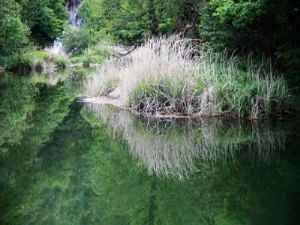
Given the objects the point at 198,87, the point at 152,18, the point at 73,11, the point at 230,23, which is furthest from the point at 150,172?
the point at 73,11

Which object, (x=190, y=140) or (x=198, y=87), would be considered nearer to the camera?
(x=190, y=140)

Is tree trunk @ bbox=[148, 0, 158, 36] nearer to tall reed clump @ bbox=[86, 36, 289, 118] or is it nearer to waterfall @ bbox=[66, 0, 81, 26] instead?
tall reed clump @ bbox=[86, 36, 289, 118]

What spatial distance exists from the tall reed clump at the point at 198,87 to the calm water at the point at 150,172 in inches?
26.0

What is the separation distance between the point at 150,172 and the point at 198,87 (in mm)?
4837

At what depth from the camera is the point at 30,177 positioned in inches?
209

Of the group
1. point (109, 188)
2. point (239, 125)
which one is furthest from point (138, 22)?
point (109, 188)

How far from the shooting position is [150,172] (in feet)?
17.9

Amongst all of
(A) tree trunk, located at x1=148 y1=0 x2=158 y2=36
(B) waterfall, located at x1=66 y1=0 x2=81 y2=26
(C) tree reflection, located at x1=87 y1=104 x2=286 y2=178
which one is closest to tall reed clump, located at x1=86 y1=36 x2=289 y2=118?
(C) tree reflection, located at x1=87 y1=104 x2=286 y2=178

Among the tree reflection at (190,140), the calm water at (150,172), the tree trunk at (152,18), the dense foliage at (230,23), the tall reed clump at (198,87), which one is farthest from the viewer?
the tree trunk at (152,18)

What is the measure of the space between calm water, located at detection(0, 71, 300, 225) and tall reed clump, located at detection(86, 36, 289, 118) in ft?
2.17

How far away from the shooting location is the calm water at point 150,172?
407cm

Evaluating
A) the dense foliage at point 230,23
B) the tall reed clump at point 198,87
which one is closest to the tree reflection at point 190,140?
the tall reed clump at point 198,87

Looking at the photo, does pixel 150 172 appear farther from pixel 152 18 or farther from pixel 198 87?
pixel 152 18

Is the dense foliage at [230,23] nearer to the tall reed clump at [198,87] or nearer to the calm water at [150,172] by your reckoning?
the tall reed clump at [198,87]
